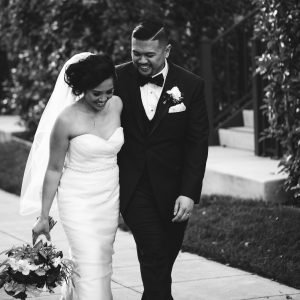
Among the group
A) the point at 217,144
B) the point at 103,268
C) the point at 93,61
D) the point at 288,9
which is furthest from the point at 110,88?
the point at 217,144

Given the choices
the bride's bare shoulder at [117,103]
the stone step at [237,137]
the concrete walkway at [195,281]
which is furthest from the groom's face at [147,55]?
the stone step at [237,137]

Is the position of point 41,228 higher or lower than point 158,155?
lower

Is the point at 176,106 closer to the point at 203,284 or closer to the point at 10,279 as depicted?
the point at 10,279

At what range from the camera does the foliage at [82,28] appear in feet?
39.4

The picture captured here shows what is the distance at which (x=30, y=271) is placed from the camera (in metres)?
4.76

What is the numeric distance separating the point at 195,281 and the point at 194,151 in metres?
1.79

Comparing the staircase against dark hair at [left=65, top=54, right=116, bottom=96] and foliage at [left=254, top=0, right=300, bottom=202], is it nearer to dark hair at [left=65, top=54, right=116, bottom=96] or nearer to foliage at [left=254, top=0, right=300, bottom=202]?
foliage at [left=254, top=0, right=300, bottom=202]

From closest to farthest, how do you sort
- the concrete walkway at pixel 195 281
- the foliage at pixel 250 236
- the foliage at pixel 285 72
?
the concrete walkway at pixel 195 281, the foliage at pixel 250 236, the foliage at pixel 285 72

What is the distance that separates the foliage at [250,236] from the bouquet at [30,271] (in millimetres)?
2376

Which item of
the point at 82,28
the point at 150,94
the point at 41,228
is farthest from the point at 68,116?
the point at 82,28

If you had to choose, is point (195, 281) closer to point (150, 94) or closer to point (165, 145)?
point (165, 145)

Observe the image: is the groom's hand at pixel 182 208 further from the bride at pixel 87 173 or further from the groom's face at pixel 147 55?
the groom's face at pixel 147 55

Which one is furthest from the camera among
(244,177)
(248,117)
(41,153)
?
(248,117)

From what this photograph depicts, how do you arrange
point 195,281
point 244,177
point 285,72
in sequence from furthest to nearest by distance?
point 244,177
point 285,72
point 195,281
